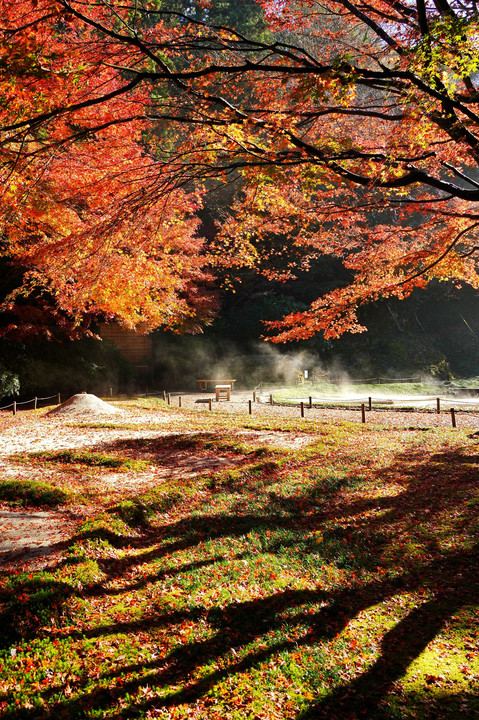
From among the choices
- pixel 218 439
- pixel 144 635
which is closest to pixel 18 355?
pixel 218 439

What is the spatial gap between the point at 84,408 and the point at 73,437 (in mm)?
3611

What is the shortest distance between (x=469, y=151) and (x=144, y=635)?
6484 mm

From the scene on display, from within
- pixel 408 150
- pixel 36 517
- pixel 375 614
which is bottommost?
pixel 375 614

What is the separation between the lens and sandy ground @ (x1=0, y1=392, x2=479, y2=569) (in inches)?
190

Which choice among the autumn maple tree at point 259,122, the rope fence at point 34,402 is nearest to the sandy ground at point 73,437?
the rope fence at point 34,402

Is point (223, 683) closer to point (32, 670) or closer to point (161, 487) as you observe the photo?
point (32, 670)

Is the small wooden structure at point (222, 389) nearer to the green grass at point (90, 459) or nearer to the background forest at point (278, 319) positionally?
the background forest at point (278, 319)

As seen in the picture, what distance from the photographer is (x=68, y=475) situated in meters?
A: 7.66

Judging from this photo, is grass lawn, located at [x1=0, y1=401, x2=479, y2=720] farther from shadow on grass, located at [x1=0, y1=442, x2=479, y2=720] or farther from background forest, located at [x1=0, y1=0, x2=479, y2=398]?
background forest, located at [x1=0, y1=0, x2=479, y2=398]

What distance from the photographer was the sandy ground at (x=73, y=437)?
4836 millimetres

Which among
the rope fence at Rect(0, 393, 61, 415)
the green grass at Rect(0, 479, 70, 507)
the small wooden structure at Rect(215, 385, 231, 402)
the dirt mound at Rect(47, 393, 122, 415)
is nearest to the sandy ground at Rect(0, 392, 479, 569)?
the dirt mound at Rect(47, 393, 122, 415)

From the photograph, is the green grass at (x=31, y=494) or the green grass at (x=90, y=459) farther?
the green grass at (x=90, y=459)

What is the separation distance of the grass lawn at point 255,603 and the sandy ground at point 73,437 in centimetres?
38

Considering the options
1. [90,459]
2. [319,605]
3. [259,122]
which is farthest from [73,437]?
[259,122]
